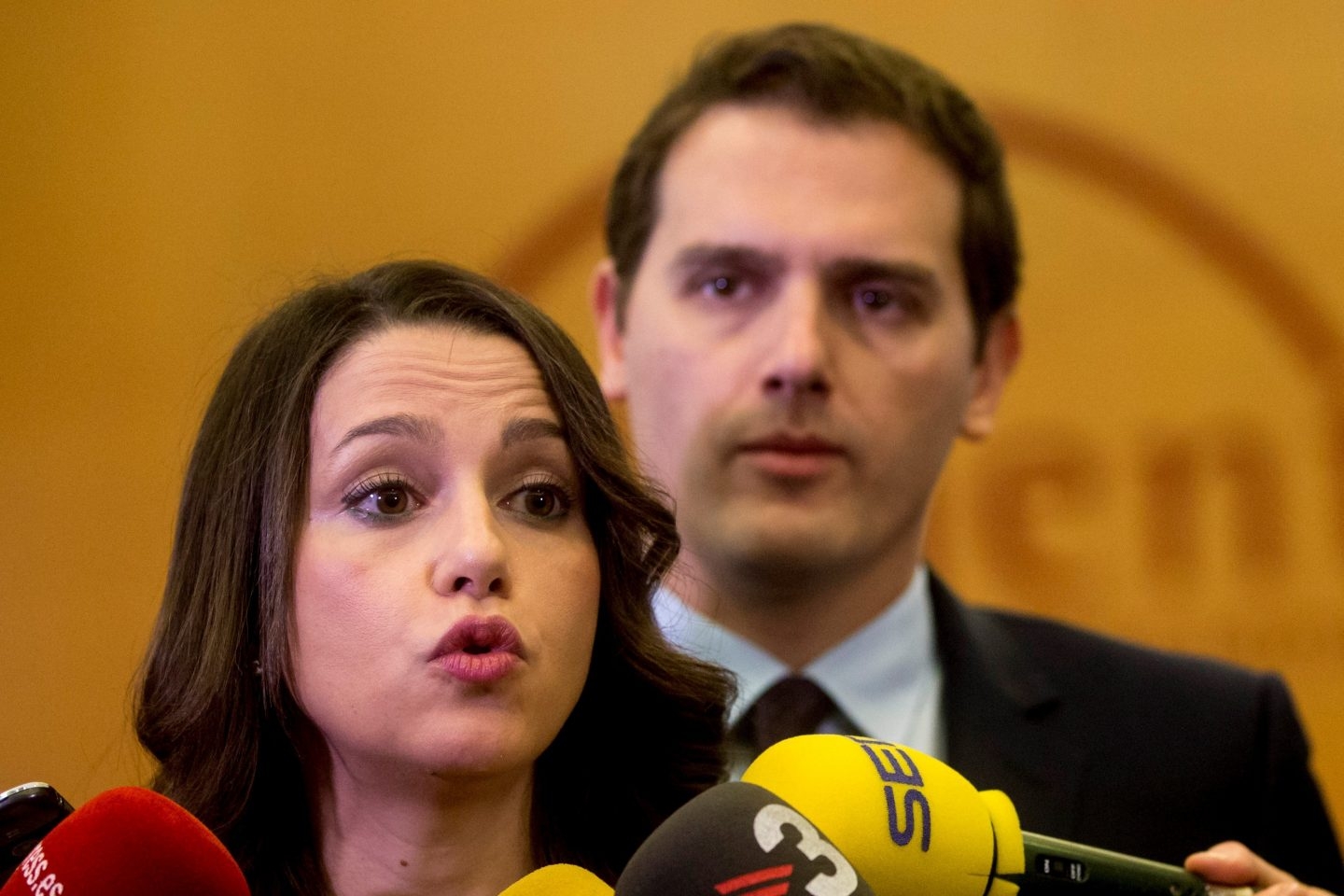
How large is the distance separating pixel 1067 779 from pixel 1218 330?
1148 mm

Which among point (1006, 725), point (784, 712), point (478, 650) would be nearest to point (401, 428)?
point (478, 650)

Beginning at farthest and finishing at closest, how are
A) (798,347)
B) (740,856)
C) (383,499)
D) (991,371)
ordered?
(991,371) → (798,347) → (383,499) → (740,856)

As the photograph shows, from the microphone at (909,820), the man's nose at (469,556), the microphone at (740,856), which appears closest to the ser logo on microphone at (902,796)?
the microphone at (909,820)

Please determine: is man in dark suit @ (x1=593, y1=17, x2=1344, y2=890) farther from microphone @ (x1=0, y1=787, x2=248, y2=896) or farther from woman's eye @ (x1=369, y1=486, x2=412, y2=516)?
microphone @ (x1=0, y1=787, x2=248, y2=896)

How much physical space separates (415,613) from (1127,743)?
1.27m

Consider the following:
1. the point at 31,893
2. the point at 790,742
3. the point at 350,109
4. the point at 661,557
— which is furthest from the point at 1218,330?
the point at 31,893

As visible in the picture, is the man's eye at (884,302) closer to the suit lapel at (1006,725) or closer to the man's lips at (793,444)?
the man's lips at (793,444)

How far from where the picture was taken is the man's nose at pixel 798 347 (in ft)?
6.19

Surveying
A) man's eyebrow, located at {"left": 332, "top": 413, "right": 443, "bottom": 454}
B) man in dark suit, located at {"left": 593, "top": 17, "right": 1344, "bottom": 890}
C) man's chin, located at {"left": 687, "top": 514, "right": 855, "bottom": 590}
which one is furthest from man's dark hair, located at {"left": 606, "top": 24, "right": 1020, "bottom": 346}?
man's eyebrow, located at {"left": 332, "top": 413, "right": 443, "bottom": 454}

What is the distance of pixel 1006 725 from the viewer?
201 cm

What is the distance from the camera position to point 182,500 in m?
1.26

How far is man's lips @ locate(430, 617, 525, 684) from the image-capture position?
105 cm

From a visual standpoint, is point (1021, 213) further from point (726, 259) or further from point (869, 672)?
point (869, 672)

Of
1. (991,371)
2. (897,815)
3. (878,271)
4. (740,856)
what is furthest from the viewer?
(991,371)
